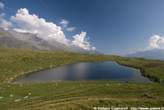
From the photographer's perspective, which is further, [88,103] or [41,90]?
[41,90]

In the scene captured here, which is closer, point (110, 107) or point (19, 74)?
point (110, 107)

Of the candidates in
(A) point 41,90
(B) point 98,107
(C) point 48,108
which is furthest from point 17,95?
(B) point 98,107

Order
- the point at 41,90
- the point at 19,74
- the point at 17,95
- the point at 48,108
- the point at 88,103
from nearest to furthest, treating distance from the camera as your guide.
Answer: the point at 48,108 < the point at 88,103 < the point at 17,95 < the point at 41,90 < the point at 19,74

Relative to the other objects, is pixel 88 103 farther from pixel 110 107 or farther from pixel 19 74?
pixel 19 74

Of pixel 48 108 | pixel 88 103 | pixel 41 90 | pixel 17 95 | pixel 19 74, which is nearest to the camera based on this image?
pixel 48 108

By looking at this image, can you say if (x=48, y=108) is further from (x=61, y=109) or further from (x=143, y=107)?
(x=143, y=107)

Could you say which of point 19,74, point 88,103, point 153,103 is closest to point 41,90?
point 88,103

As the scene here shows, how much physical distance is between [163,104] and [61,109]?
1763 cm

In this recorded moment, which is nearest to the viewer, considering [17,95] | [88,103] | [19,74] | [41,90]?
[88,103]

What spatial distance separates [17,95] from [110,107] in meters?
32.3

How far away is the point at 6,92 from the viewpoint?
2459 inches

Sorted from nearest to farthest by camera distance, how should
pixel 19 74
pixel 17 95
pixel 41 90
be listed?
pixel 17 95 → pixel 41 90 → pixel 19 74

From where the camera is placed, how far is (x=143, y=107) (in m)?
36.3

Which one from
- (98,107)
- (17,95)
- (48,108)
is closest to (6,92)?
(17,95)
